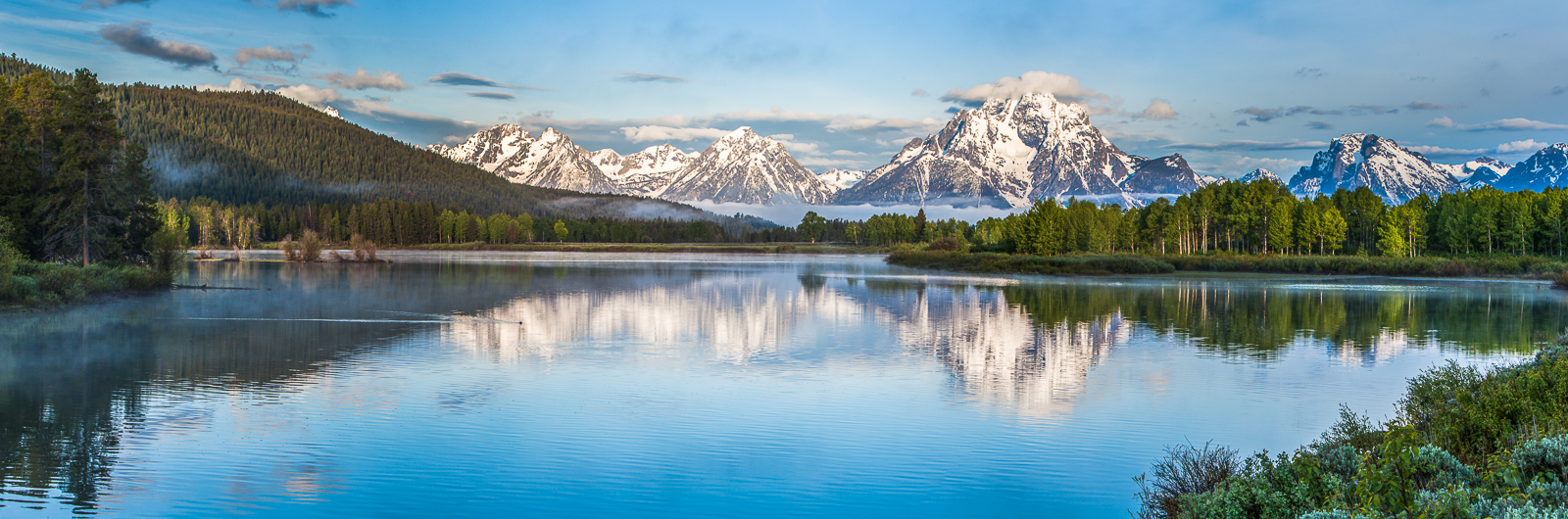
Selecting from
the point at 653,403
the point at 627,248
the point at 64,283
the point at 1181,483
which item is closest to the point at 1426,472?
the point at 1181,483

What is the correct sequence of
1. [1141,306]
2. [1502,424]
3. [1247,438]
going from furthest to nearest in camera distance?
[1141,306] → [1247,438] → [1502,424]

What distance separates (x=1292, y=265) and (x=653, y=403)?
76.4 m

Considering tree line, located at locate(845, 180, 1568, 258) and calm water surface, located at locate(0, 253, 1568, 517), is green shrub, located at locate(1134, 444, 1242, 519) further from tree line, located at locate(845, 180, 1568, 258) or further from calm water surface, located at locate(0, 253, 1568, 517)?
tree line, located at locate(845, 180, 1568, 258)

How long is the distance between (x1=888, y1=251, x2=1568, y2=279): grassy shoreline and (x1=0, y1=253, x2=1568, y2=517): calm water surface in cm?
4089

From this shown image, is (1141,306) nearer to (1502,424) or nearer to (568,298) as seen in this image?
(568,298)

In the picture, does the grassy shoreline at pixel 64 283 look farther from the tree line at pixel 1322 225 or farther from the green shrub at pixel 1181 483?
the tree line at pixel 1322 225

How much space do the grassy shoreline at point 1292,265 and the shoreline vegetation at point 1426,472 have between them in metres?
64.7

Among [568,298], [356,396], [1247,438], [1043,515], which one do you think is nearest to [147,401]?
[356,396]

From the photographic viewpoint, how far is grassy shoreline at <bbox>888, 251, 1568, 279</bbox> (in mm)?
69375

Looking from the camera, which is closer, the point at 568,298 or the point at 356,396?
the point at 356,396

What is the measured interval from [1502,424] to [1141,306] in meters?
31.5

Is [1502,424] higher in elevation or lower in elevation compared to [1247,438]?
higher

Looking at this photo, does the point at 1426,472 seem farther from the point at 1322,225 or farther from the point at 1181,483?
the point at 1322,225

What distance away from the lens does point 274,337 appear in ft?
78.4
